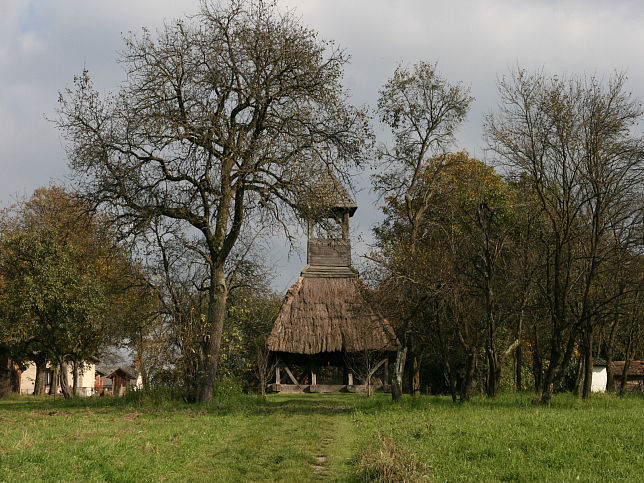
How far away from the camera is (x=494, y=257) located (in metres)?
17.0

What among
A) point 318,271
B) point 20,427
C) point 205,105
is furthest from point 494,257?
point 318,271

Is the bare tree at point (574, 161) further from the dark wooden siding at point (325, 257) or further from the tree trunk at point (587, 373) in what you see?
the dark wooden siding at point (325, 257)

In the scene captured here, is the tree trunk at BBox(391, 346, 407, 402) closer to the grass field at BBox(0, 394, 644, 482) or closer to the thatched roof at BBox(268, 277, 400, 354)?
the grass field at BBox(0, 394, 644, 482)

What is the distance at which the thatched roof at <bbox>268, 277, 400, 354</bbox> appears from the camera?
29.3 meters

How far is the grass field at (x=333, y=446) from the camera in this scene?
749 cm

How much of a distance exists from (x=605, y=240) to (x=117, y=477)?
16070mm

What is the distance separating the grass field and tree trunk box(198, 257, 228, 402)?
3.52 meters

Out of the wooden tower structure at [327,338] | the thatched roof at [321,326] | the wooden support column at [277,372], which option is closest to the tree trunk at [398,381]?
the wooden tower structure at [327,338]

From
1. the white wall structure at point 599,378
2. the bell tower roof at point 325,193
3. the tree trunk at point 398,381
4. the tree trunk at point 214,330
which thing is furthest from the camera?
the white wall structure at point 599,378

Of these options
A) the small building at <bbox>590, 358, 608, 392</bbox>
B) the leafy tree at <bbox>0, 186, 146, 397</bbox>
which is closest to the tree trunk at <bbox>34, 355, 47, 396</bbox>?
the leafy tree at <bbox>0, 186, 146, 397</bbox>

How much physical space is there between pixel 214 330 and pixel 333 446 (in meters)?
8.48

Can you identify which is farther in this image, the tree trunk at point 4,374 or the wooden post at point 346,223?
the tree trunk at point 4,374

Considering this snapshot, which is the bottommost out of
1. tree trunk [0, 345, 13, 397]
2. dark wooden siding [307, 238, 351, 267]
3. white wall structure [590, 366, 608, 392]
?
white wall structure [590, 366, 608, 392]

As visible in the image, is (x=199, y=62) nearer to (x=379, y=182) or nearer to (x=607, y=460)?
(x=379, y=182)
